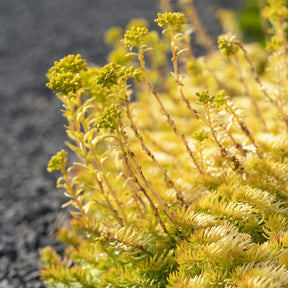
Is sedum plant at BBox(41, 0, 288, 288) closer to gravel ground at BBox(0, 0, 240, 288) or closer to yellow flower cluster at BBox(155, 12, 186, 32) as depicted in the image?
yellow flower cluster at BBox(155, 12, 186, 32)

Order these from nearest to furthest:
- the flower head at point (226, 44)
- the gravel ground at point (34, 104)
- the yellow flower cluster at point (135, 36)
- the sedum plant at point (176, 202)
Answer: the sedum plant at point (176, 202) < the yellow flower cluster at point (135, 36) < the flower head at point (226, 44) < the gravel ground at point (34, 104)

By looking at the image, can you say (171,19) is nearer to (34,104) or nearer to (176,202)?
(176,202)

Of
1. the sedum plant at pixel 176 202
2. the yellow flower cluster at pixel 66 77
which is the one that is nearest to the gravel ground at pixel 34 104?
the sedum plant at pixel 176 202

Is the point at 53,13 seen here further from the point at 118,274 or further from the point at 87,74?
the point at 118,274

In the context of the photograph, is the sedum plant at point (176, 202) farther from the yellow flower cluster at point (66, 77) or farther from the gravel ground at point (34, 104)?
the gravel ground at point (34, 104)

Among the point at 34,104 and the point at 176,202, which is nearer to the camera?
the point at 176,202

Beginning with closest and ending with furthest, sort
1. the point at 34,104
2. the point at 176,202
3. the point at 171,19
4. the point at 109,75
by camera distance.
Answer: the point at 109,75, the point at 171,19, the point at 176,202, the point at 34,104

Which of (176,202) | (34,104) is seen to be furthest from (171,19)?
(34,104)

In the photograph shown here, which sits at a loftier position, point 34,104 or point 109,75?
point 34,104
